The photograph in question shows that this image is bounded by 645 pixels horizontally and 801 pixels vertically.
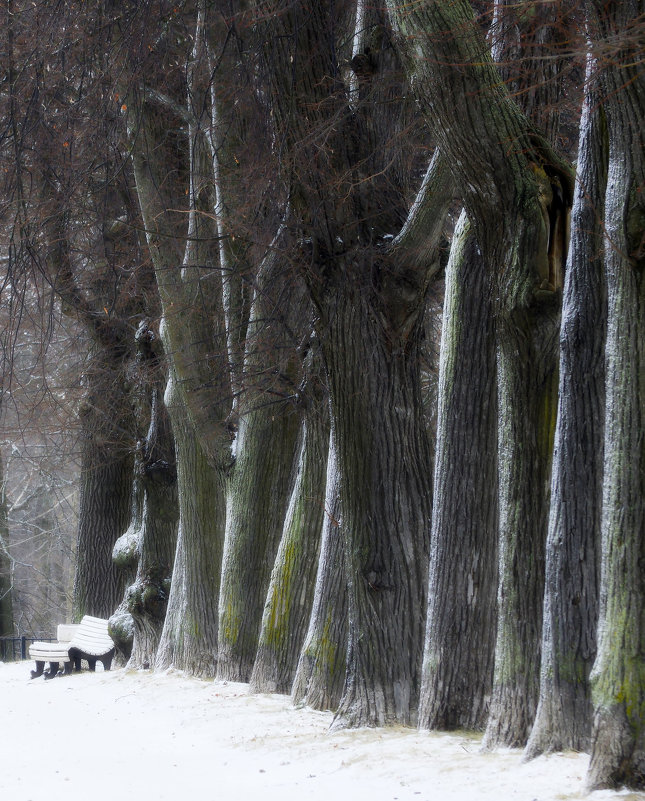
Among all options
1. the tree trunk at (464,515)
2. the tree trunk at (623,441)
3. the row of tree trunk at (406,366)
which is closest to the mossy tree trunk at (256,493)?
the row of tree trunk at (406,366)

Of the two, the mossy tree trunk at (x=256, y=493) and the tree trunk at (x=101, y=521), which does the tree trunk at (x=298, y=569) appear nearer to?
the mossy tree trunk at (x=256, y=493)

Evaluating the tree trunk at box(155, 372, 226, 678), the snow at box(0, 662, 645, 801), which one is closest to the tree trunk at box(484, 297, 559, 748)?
the snow at box(0, 662, 645, 801)

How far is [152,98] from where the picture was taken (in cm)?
1163

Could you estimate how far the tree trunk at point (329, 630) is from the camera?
897 centimetres

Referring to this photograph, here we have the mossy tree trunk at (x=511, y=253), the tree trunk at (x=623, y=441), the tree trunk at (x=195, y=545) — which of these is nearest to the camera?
the tree trunk at (x=623, y=441)

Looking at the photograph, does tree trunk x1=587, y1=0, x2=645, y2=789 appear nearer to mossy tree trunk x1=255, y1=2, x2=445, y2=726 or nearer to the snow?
the snow

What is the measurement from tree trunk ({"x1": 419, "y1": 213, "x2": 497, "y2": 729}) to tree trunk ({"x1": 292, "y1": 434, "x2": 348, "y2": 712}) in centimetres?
169

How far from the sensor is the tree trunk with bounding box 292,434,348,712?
8.97 m

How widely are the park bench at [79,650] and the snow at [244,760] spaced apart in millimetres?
4198

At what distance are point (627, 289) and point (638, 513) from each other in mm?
1165

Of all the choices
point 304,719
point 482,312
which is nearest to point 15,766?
point 304,719

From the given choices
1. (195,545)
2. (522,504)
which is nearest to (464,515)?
(522,504)

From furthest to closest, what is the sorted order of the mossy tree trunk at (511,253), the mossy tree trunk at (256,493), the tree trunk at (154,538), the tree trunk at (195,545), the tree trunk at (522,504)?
the tree trunk at (154,538) → the tree trunk at (195,545) → the mossy tree trunk at (256,493) → the tree trunk at (522,504) → the mossy tree trunk at (511,253)

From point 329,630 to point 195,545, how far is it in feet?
13.0
